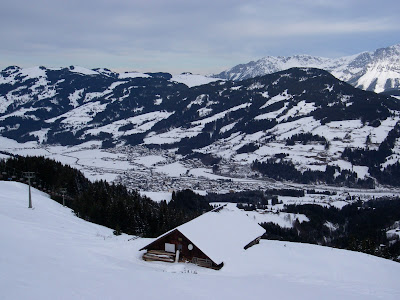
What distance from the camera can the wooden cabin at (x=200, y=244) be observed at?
30.7 metres

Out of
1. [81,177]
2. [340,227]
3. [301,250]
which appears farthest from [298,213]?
[301,250]

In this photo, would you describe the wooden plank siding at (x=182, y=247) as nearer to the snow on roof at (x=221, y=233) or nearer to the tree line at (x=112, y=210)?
the snow on roof at (x=221, y=233)

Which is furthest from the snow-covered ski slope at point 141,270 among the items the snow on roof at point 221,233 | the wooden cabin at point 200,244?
the snow on roof at point 221,233

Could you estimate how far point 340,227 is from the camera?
9738cm

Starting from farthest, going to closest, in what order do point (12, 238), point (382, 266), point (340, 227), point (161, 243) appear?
point (340, 227) → point (382, 266) → point (161, 243) → point (12, 238)

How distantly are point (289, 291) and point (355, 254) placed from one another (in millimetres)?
19884

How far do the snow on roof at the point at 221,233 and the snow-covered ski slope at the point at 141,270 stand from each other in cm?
118

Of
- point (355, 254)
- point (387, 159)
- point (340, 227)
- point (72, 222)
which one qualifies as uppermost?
point (387, 159)

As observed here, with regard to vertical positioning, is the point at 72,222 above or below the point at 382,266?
above

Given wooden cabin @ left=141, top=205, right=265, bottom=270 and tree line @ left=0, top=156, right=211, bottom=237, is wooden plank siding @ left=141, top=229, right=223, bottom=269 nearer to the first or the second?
wooden cabin @ left=141, top=205, right=265, bottom=270

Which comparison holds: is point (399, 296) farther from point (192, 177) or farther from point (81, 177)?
point (192, 177)

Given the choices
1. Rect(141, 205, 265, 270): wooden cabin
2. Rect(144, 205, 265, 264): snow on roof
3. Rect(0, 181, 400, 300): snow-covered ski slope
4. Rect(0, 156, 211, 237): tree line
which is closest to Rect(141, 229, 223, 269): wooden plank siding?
Rect(141, 205, 265, 270): wooden cabin

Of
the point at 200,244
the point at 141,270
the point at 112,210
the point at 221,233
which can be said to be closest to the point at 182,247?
the point at 200,244

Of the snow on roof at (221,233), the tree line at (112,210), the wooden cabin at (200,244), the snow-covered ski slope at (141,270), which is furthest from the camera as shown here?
the tree line at (112,210)
